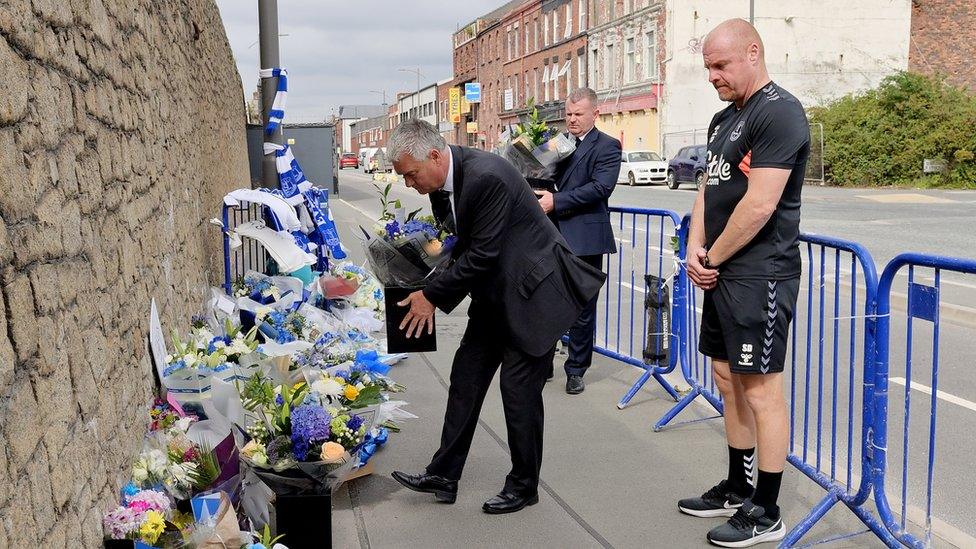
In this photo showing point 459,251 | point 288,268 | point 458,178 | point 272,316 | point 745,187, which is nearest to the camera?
point 745,187

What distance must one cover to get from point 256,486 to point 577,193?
3.15 m

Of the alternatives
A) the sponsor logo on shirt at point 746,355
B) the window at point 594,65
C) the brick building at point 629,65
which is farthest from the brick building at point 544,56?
the sponsor logo on shirt at point 746,355

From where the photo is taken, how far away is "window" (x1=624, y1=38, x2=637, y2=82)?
46938 mm

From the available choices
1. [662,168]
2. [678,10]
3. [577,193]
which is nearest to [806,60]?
[678,10]

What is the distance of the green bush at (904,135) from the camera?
29.6m

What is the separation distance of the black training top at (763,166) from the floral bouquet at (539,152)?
2455 millimetres

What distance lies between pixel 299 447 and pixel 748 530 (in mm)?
1916

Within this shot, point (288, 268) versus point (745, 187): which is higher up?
point (745, 187)

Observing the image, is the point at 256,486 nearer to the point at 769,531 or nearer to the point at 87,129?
the point at 87,129

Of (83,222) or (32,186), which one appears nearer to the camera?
(32,186)

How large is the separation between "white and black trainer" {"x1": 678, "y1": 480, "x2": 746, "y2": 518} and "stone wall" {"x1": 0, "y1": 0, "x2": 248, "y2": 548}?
2.46m

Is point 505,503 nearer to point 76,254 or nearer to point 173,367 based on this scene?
point 173,367

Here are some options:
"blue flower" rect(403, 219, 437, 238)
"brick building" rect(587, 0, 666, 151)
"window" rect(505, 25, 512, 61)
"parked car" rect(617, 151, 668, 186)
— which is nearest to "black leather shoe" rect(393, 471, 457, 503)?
"blue flower" rect(403, 219, 437, 238)

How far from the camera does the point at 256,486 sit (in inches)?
155
